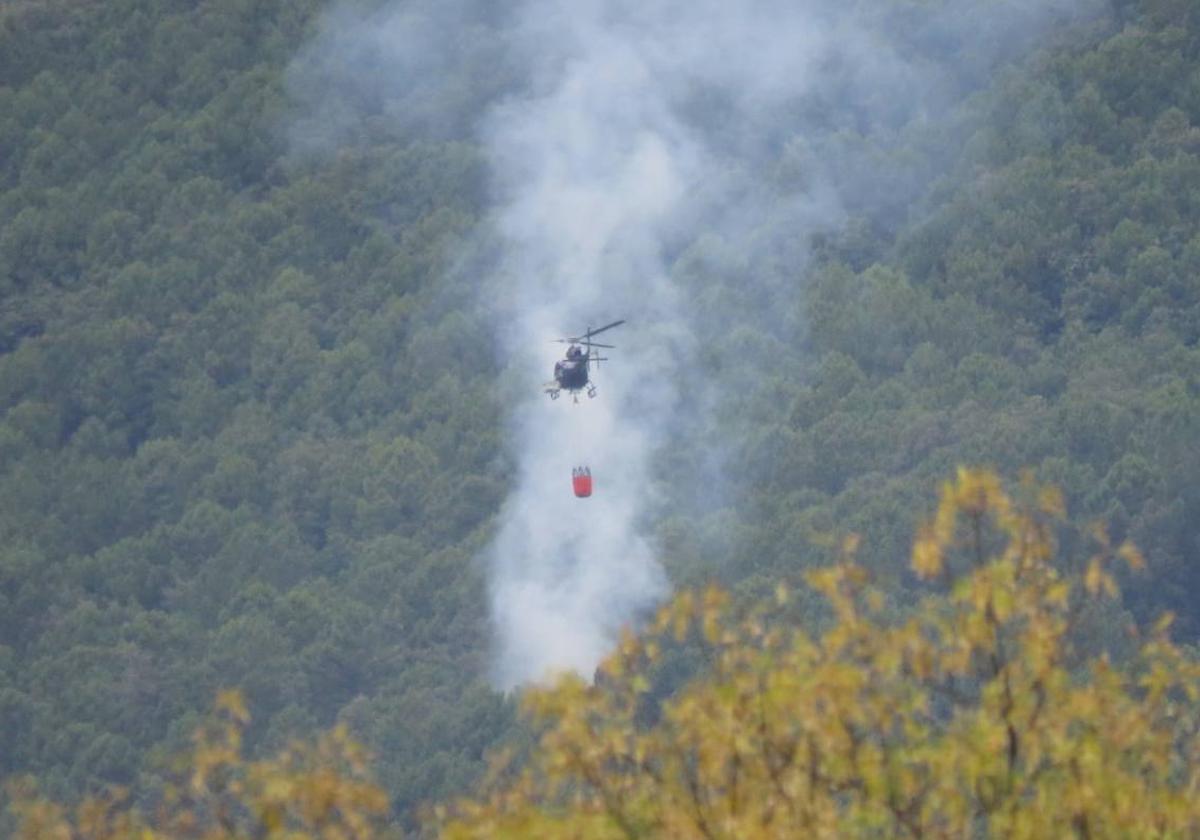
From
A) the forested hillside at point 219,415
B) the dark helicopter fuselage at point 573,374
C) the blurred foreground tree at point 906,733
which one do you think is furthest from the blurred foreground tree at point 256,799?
the forested hillside at point 219,415

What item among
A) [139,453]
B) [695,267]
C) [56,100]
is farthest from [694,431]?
[56,100]

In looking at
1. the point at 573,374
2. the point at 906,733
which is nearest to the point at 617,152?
the point at 573,374

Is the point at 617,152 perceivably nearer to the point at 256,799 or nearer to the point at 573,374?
the point at 573,374

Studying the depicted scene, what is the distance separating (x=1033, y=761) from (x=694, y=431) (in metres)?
48.2

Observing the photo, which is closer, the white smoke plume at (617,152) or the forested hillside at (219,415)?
the forested hillside at (219,415)

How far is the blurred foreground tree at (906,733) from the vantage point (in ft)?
40.5

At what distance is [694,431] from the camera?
60500 mm

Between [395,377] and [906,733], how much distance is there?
52832 millimetres

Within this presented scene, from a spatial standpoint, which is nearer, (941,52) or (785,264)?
(785,264)

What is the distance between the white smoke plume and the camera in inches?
2302

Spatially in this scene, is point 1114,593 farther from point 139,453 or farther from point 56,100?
point 56,100

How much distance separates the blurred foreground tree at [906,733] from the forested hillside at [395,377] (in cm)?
3420

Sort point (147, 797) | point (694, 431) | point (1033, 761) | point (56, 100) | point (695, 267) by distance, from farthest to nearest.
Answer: point (56, 100), point (695, 267), point (694, 431), point (147, 797), point (1033, 761)

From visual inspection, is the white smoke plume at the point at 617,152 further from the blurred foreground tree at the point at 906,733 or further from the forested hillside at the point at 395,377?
the blurred foreground tree at the point at 906,733
